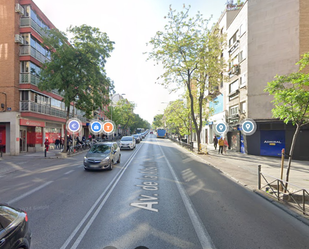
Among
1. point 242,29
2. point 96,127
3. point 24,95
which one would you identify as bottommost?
point 96,127

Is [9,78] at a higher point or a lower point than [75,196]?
higher

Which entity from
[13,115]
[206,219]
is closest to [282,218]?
[206,219]

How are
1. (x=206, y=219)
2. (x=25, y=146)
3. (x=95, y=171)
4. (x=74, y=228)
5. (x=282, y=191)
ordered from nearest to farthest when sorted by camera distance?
(x=74, y=228), (x=206, y=219), (x=282, y=191), (x=95, y=171), (x=25, y=146)

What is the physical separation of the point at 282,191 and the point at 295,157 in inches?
548

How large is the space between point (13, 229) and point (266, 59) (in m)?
22.5

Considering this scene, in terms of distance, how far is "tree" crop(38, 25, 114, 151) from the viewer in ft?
57.0

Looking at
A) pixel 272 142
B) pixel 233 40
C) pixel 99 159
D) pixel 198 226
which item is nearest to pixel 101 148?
pixel 99 159

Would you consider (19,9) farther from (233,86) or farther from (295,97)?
(295,97)

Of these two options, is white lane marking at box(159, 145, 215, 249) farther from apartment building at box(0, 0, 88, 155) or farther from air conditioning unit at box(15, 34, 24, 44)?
air conditioning unit at box(15, 34, 24, 44)

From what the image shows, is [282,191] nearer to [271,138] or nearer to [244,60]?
[271,138]

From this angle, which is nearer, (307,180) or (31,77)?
(307,180)

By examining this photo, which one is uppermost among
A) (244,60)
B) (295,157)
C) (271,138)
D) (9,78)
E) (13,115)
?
(244,60)

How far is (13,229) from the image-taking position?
2695mm

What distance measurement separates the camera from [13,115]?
1998 cm
